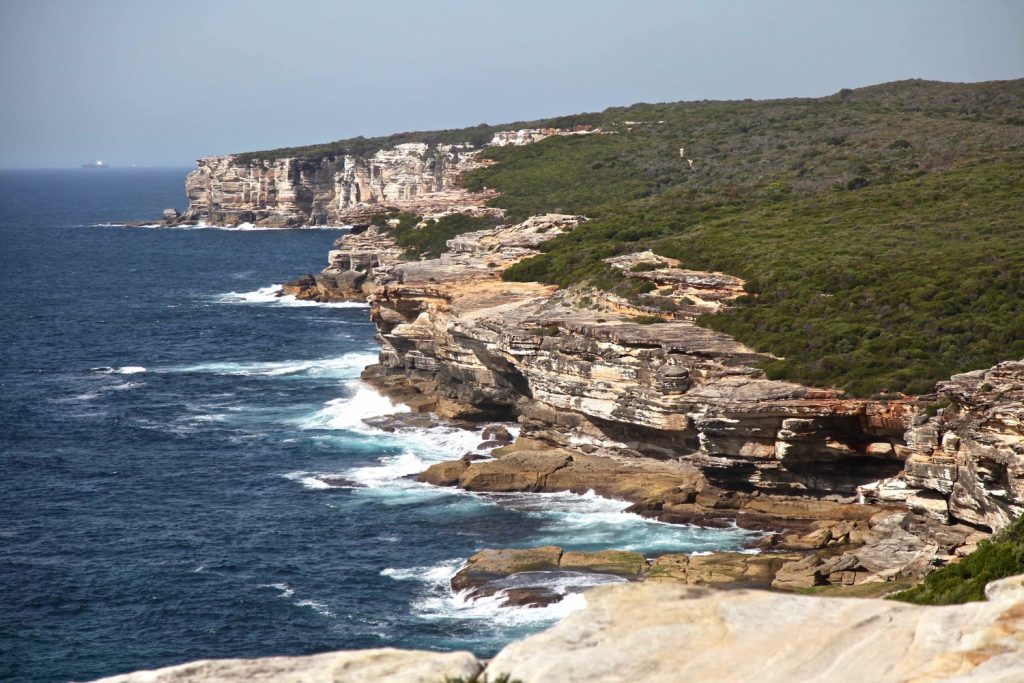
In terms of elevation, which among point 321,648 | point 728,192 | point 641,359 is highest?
point 728,192

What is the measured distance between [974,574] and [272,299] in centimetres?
9776

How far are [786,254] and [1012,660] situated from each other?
2000 inches

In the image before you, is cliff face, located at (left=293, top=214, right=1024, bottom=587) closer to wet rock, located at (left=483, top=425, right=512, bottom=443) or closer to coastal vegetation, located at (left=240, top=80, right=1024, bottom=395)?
wet rock, located at (left=483, top=425, right=512, bottom=443)

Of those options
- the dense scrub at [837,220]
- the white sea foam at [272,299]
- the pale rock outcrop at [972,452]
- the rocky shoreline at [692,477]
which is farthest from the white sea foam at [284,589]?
the white sea foam at [272,299]

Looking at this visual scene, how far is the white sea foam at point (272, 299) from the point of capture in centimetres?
11606

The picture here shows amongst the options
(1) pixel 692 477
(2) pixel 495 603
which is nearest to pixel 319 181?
(1) pixel 692 477

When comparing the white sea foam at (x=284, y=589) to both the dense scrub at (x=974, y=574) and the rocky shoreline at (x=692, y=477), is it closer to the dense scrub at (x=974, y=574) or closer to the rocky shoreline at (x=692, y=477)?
the rocky shoreline at (x=692, y=477)

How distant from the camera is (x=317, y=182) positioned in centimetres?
19600

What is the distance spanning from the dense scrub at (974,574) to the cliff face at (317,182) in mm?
151673

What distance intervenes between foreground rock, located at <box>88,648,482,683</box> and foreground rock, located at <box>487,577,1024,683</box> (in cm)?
68

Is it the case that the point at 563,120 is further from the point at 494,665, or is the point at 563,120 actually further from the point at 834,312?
the point at 494,665

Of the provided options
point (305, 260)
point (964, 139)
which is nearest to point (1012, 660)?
point (964, 139)

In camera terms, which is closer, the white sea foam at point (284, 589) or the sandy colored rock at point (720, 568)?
the sandy colored rock at point (720, 568)

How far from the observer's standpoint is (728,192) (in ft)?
310
